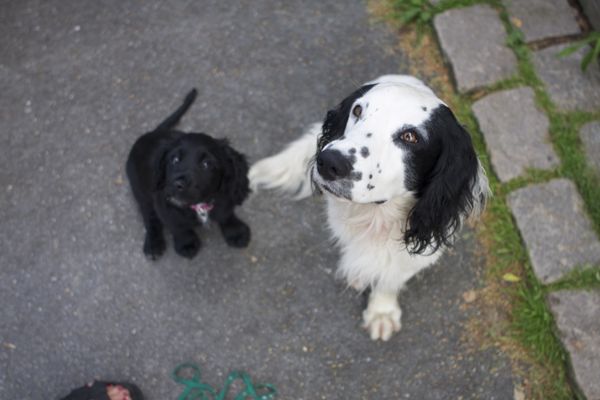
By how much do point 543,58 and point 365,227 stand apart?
1.94m

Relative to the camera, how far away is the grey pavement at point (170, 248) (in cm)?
310

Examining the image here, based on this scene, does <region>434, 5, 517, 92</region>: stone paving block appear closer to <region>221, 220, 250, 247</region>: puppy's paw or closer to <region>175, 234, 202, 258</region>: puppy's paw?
<region>221, 220, 250, 247</region>: puppy's paw

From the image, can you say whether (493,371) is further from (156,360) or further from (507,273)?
(156,360)

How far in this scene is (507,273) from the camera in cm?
322

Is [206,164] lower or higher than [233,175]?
higher

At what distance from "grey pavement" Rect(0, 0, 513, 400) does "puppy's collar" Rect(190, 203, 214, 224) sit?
0.35 meters

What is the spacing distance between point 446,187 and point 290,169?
125cm

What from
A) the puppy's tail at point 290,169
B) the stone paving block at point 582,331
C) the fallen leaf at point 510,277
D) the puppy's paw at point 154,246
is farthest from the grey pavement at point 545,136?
the puppy's paw at point 154,246

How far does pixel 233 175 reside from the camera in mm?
A: 2871

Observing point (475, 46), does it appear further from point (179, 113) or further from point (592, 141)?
point (179, 113)

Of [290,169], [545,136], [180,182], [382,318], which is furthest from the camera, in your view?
[545,136]

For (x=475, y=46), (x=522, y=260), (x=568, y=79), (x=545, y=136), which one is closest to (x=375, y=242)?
(x=522, y=260)

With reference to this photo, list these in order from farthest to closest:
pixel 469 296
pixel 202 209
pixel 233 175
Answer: pixel 469 296, pixel 202 209, pixel 233 175

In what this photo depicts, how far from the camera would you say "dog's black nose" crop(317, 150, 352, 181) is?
2.06m
